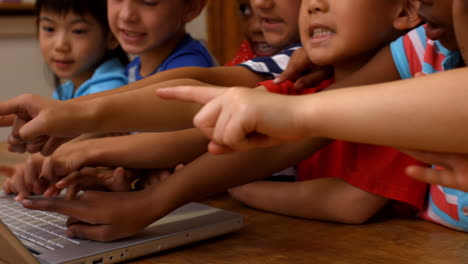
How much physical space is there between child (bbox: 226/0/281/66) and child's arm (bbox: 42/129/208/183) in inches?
17.0

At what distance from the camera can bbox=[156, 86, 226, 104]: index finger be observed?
1.71 ft

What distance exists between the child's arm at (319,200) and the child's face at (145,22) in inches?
22.0

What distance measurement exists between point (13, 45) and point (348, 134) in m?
2.58

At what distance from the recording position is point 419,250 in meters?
0.72

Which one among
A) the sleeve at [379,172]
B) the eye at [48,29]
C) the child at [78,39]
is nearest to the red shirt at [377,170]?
the sleeve at [379,172]

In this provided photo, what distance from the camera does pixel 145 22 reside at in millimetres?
1310

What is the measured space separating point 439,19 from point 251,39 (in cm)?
77

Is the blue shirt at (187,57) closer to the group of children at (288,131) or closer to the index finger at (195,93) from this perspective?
the group of children at (288,131)

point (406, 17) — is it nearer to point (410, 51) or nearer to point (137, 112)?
point (410, 51)

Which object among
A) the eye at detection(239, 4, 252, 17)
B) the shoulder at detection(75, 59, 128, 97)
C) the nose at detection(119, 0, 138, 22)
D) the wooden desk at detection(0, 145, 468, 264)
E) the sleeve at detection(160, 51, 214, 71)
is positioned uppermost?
the eye at detection(239, 4, 252, 17)

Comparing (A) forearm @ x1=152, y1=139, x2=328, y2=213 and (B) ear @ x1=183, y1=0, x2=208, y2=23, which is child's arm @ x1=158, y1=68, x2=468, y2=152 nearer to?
(A) forearm @ x1=152, y1=139, x2=328, y2=213

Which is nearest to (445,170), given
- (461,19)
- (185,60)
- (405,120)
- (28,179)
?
(405,120)

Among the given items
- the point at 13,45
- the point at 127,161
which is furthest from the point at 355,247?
the point at 13,45

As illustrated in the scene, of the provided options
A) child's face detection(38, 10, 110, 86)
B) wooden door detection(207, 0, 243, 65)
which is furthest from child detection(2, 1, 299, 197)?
wooden door detection(207, 0, 243, 65)
